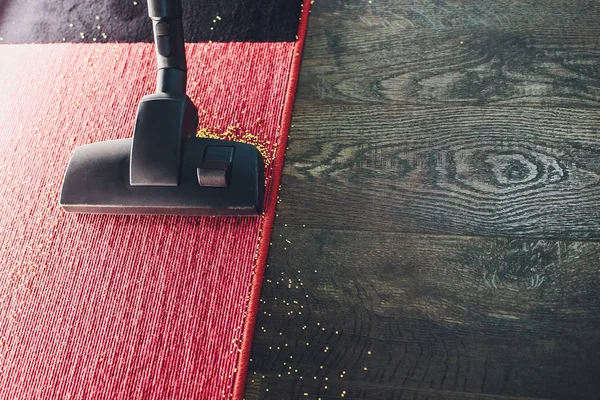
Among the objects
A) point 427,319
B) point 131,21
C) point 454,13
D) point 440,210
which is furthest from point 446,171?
point 131,21

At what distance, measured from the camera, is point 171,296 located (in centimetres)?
83

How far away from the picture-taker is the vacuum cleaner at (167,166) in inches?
31.1

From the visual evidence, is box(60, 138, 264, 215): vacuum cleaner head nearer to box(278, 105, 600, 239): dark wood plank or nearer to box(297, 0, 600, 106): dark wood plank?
box(278, 105, 600, 239): dark wood plank

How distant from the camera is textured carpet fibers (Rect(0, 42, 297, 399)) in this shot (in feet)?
2.59

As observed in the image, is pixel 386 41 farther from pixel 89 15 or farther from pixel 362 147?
pixel 89 15

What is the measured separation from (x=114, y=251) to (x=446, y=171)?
21.9 inches

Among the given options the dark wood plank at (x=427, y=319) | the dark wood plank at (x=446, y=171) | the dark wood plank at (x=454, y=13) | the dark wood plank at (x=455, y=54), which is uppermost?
the dark wood plank at (x=454, y=13)

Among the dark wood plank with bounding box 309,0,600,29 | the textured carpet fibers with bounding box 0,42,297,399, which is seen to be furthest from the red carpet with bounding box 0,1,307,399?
the dark wood plank with bounding box 309,0,600,29

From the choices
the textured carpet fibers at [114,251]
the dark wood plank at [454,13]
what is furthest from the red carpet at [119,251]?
the dark wood plank at [454,13]

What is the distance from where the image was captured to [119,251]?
879 millimetres

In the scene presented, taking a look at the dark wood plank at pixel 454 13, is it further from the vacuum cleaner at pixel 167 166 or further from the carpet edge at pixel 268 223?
the vacuum cleaner at pixel 167 166

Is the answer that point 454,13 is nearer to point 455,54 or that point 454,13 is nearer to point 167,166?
point 455,54

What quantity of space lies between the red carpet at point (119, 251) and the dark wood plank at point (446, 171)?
7 centimetres

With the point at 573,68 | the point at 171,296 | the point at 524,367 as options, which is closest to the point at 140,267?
the point at 171,296
